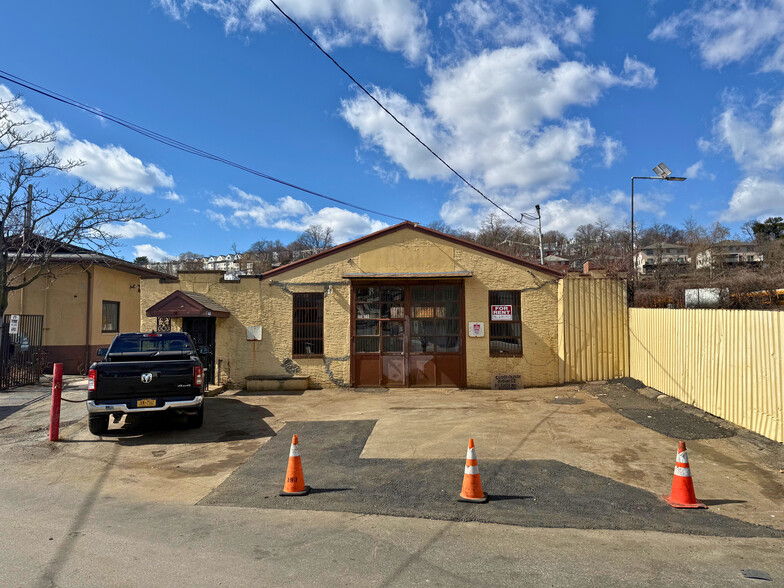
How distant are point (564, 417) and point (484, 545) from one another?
586 cm

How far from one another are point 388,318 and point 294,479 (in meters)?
8.16

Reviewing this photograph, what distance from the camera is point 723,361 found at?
8.35 m

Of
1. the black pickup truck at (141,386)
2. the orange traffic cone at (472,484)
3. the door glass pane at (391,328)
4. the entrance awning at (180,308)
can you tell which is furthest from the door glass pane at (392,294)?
the orange traffic cone at (472,484)

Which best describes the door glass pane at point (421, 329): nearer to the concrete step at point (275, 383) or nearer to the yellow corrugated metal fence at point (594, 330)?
the concrete step at point (275, 383)

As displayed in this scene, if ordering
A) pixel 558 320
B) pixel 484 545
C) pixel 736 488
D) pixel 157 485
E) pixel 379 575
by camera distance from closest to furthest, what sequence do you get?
pixel 379 575
pixel 484 545
pixel 736 488
pixel 157 485
pixel 558 320

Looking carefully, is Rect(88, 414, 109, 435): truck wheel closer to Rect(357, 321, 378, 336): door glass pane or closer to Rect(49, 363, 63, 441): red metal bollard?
Rect(49, 363, 63, 441): red metal bollard

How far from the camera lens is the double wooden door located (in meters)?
13.5

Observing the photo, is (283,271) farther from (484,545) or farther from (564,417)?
(484,545)

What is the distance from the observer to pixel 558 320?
13320mm

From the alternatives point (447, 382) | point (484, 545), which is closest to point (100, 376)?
point (484, 545)

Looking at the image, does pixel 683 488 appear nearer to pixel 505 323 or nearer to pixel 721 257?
pixel 505 323

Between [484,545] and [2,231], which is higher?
[2,231]

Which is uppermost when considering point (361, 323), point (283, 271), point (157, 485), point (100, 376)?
point (283, 271)

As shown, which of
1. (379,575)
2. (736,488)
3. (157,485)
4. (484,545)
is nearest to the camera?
(379,575)
